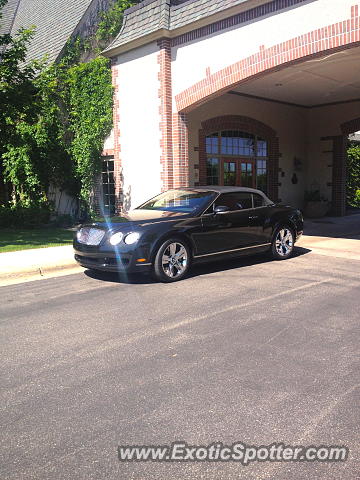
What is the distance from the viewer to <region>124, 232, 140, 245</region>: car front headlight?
23.0ft

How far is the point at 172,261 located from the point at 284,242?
9.82 ft

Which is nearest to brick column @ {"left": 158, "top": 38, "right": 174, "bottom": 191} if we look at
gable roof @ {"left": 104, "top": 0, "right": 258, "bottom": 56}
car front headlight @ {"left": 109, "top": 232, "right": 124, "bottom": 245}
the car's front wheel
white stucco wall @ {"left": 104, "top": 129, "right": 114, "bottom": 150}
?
gable roof @ {"left": 104, "top": 0, "right": 258, "bottom": 56}

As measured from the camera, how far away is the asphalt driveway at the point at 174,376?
2775 mm

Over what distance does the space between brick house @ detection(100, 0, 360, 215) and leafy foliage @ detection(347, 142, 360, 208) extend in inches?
134

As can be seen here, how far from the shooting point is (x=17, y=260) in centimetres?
905

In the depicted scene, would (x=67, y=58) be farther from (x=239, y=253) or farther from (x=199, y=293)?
(x=199, y=293)

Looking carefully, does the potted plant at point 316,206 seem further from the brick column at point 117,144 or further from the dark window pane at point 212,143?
the brick column at point 117,144

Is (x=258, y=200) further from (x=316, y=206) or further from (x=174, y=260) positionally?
(x=316, y=206)

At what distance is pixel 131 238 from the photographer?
7.04 metres

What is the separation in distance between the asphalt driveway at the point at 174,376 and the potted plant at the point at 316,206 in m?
12.6

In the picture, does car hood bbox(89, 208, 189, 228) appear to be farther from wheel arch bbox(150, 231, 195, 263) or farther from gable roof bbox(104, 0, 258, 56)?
gable roof bbox(104, 0, 258, 56)

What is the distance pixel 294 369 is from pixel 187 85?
34.6 ft

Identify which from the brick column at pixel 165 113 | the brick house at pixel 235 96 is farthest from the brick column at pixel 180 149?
the brick column at pixel 165 113

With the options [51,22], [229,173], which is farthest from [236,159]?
[51,22]
